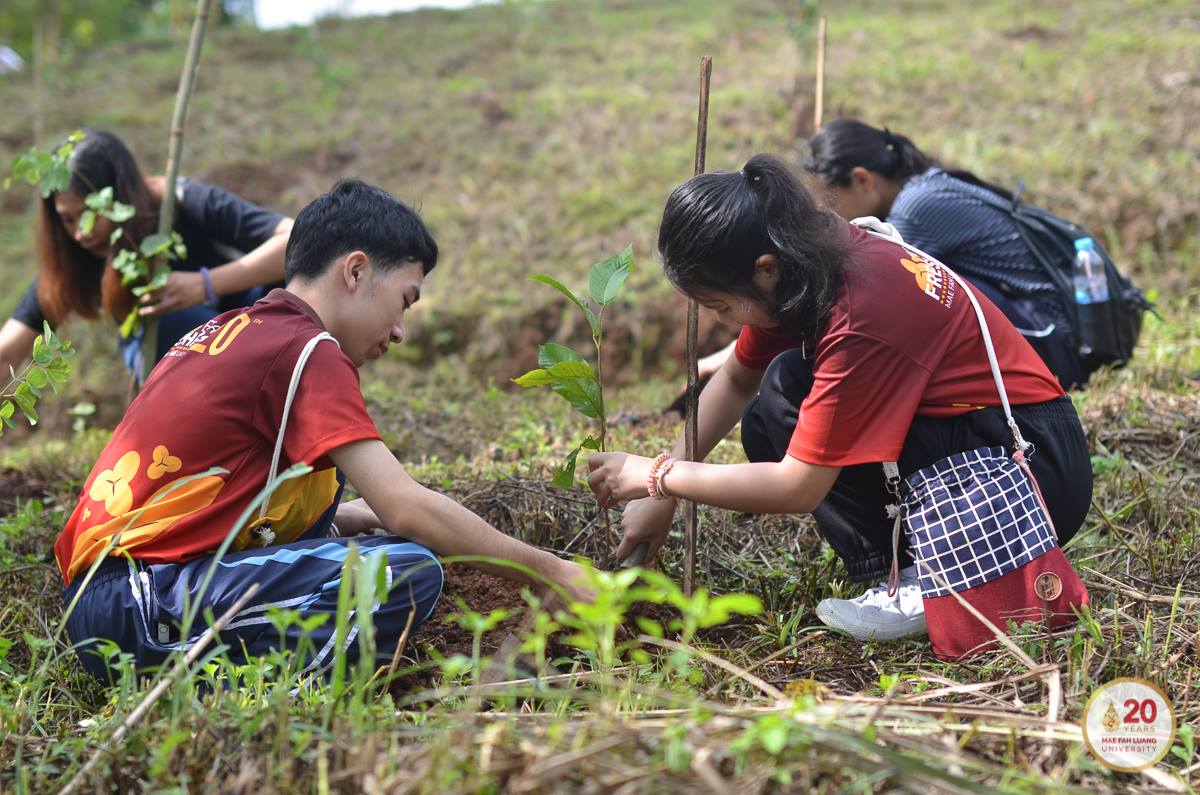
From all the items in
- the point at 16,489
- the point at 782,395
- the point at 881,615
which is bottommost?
the point at 16,489

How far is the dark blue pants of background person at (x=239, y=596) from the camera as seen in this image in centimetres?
192

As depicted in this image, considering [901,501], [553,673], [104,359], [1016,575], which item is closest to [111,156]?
[553,673]

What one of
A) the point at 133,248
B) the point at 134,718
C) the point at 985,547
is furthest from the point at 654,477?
the point at 133,248

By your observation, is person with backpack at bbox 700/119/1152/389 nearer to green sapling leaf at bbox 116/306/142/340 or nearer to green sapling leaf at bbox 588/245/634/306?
green sapling leaf at bbox 588/245/634/306

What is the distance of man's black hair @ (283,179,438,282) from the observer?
214 centimetres

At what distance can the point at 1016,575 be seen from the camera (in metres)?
1.99

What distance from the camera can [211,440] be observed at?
1957 millimetres

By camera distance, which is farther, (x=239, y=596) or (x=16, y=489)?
(x=16, y=489)

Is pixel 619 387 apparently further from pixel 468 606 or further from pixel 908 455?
pixel 908 455

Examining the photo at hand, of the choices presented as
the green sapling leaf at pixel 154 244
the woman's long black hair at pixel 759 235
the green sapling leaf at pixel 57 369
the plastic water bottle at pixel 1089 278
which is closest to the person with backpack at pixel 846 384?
the woman's long black hair at pixel 759 235

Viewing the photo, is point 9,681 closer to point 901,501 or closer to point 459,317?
point 901,501

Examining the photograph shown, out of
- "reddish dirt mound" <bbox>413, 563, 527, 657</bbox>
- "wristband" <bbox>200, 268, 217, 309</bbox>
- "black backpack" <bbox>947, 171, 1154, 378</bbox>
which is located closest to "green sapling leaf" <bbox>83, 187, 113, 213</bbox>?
"wristband" <bbox>200, 268, 217, 309</bbox>

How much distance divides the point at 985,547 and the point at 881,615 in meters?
0.26

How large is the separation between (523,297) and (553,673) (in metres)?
3.97
